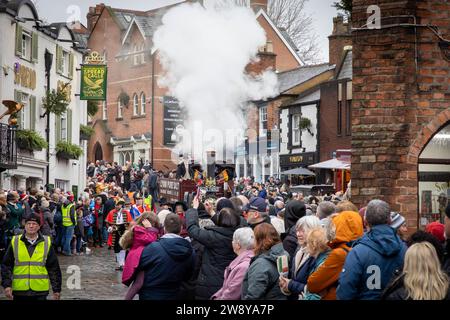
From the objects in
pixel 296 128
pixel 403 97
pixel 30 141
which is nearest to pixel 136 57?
pixel 296 128

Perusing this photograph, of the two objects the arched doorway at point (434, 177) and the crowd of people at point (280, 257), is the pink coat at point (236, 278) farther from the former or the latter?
the arched doorway at point (434, 177)

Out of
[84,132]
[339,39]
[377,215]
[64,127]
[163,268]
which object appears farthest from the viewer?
[339,39]

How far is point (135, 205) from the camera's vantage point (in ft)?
91.9

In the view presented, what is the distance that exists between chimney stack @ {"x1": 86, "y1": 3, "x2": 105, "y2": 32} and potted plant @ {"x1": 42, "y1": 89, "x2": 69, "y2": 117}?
23161 millimetres

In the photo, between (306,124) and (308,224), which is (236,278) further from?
(306,124)

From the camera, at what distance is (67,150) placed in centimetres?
4109

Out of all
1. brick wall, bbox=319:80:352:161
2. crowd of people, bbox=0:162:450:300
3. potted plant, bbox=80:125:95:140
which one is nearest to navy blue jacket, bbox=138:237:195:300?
crowd of people, bbox=0:162:450:300

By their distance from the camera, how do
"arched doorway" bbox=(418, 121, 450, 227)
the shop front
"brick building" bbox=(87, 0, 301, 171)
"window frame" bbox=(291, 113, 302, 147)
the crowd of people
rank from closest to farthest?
the crowd of people
"arched doorway" bbox=(418, 121, 450, 227)
the shop front
"window frame" bbox=(291, 113, 302, 147)
"brick building" bbox=(87, 0, 301, 171)

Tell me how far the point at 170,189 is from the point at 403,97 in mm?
12933

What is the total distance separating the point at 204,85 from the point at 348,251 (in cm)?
5069

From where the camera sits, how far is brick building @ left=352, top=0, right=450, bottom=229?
1336 centimetres

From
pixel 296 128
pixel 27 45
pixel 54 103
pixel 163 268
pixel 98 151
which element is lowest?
pixel 163 268

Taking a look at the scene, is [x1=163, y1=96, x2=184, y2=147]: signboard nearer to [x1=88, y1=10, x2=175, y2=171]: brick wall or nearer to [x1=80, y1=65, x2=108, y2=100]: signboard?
[x1=88, y1=10, x2=175, y2=171]: brick wall

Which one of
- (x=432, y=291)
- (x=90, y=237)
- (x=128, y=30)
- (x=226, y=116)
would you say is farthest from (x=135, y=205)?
(x=128, y=30)
